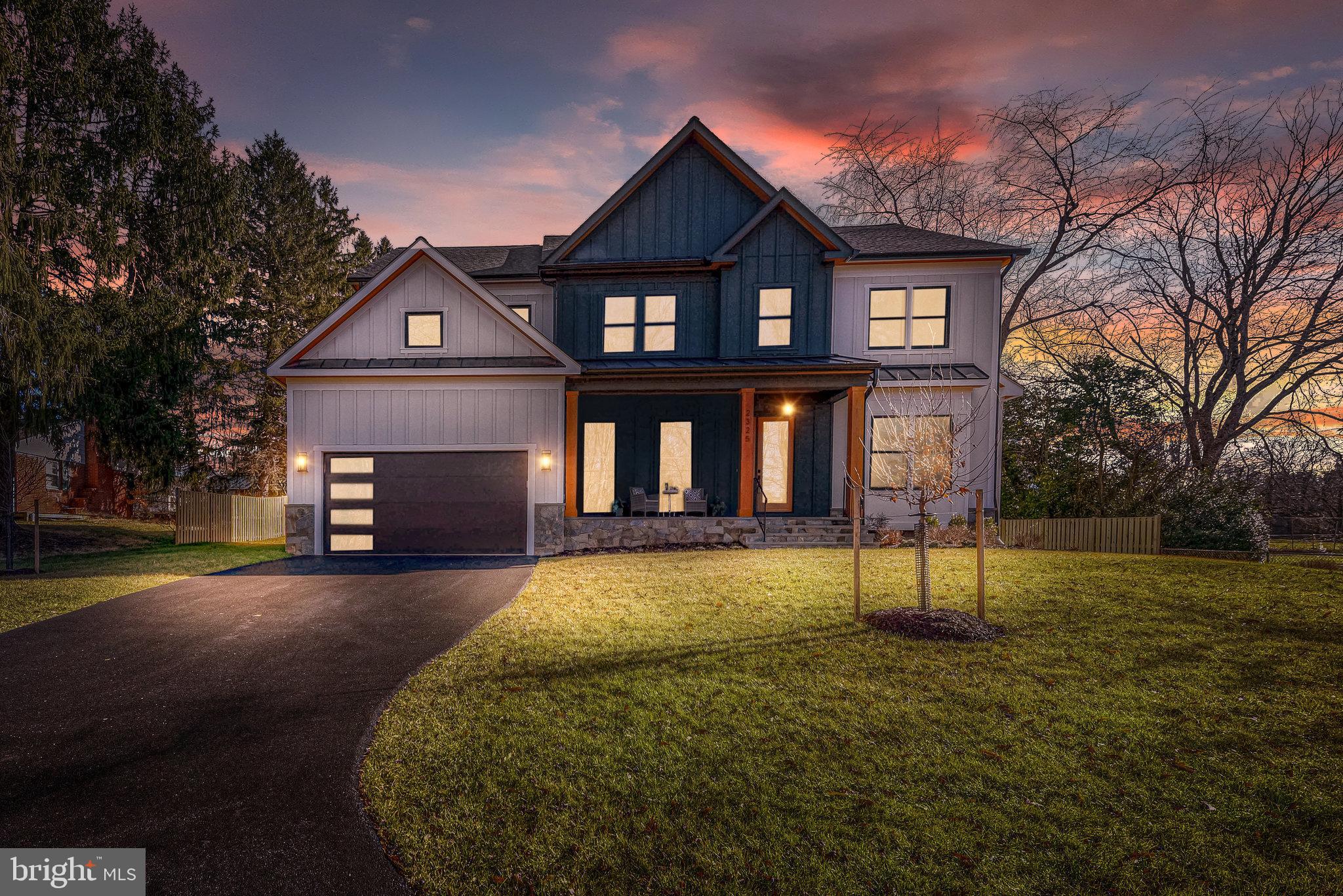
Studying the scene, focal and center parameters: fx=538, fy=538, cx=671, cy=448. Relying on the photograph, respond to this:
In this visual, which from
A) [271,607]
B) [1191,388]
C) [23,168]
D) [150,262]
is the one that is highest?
[23,168]

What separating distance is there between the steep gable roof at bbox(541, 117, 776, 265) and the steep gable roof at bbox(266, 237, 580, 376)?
2.54 meters

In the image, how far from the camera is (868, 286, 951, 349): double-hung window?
1481 centimetres

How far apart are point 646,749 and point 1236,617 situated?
8027mm

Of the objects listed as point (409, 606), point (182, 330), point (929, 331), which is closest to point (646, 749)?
point (409, 606)

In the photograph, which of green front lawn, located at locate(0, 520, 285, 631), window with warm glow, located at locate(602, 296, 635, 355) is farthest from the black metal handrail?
green front lawn, located at locate(0, 520, 285, 631)

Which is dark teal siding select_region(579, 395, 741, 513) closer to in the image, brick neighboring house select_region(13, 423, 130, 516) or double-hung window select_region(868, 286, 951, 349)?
double-hung window select_region(868, 286, 951, 349)

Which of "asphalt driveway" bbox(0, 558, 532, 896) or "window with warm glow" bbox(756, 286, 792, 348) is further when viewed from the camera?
"window with warm glow" bbox(756, 286, 792, 348)

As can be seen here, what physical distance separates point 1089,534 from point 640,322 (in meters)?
12.7

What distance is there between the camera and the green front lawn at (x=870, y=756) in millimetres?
2988

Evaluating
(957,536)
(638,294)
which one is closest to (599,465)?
(638,294)

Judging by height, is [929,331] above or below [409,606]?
above

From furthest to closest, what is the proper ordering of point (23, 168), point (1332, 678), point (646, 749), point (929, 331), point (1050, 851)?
point (929, 331) → point (23, 168) → point (1332, 678) → point (646, 749) → point (1050, 851)

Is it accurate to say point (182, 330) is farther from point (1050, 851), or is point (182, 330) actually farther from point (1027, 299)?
point (1027, 299)

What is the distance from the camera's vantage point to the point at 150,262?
53.2 feet
